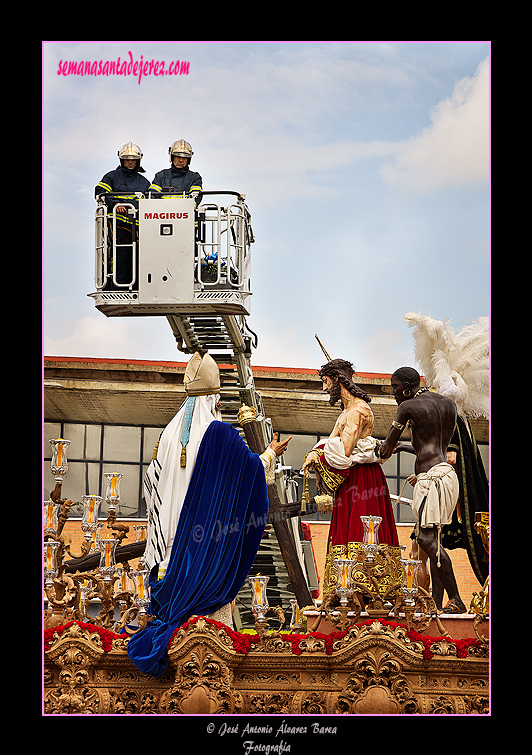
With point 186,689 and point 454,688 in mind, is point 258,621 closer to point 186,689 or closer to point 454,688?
point 186,689

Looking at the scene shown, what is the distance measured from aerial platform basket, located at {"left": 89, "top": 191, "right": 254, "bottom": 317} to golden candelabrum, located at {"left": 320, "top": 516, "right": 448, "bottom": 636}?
2292 mm

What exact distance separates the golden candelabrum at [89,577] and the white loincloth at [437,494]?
2.41 metres

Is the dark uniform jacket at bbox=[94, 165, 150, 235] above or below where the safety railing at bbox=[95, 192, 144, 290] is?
above

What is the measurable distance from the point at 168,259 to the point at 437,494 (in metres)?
3.03

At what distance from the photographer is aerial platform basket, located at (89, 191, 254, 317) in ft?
28.5

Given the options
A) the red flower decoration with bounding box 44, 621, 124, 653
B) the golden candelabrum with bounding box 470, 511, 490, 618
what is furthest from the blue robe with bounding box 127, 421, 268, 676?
the golden candelabrum with bounding box 470, 511, 490, 618

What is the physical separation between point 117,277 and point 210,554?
2.49m

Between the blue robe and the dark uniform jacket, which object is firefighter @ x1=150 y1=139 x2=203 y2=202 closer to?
the dark uniform jacket

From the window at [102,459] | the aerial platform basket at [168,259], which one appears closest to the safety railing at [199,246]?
the aerial platform basket at [168,259]

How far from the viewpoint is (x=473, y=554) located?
907 centimetres

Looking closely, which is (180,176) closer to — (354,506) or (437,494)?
(354,506)

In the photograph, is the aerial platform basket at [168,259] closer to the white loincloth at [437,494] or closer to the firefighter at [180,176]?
the firefighter at [180,176]

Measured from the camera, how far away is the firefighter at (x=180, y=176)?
8859mm

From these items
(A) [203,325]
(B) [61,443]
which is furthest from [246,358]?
(B) [61,443]
